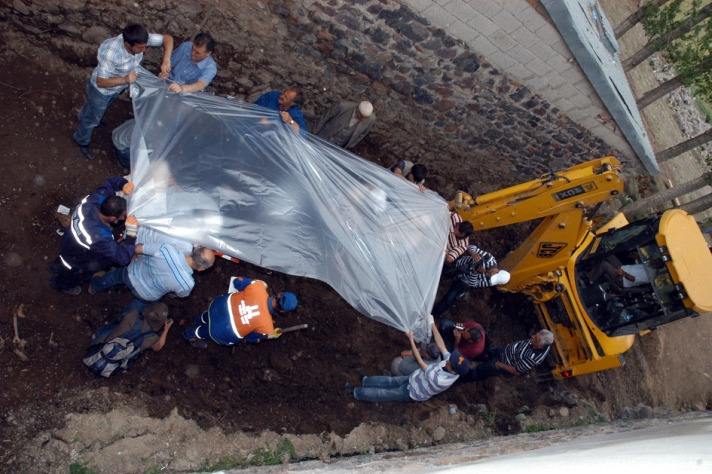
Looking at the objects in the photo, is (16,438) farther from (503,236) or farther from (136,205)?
(503,236)

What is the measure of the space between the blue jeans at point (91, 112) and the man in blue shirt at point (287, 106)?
54.9 inches

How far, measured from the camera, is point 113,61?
402 centimetres

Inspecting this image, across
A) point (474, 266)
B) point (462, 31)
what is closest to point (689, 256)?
point (474, 266)

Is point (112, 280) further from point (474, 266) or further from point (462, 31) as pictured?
point (462, 31)

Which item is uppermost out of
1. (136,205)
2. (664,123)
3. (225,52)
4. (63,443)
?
(225,52)

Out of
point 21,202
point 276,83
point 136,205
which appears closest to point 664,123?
point 276,83

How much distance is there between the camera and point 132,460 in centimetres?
365

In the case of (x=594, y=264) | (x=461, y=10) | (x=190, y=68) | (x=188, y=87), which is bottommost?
(x=594, y=264)

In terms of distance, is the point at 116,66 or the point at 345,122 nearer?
the point at 116,66

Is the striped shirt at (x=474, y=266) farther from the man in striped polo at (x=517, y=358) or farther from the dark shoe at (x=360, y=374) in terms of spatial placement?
the dark shoe at (x=360, y=374)

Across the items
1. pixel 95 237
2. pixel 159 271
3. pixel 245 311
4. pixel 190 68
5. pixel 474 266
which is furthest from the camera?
pixel 474 266

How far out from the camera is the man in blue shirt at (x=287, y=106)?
463 cm

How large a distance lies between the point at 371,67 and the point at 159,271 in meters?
3.40

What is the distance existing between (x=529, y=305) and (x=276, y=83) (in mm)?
4442
